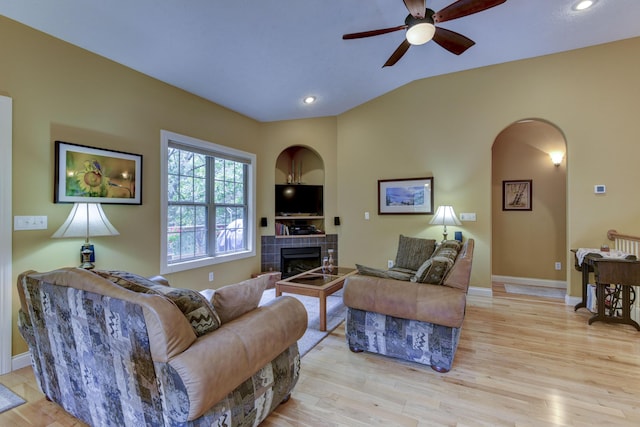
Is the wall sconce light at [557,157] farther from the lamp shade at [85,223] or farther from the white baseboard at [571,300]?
the lamp shade at [85,223]

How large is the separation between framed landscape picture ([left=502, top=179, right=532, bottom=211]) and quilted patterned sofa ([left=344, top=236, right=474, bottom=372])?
3191mm

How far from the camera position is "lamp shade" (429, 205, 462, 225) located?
4.06 metres

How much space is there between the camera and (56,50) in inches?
99.7

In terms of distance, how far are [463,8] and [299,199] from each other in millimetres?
3589

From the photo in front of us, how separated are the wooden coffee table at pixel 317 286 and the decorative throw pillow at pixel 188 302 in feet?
5.41

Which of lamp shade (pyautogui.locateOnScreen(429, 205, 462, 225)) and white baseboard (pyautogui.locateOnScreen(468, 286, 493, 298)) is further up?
lamp shade (pyautogui.locateOnScreen(429, 205, 462, 225))

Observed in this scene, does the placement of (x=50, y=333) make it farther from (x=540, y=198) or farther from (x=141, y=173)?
(x=540, y=198)

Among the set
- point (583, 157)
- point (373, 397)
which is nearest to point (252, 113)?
point (373, 397)

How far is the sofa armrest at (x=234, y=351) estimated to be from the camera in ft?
3.72

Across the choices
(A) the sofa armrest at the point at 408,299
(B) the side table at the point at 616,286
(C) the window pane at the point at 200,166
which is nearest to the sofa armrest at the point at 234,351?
(A) the sofa armrest at the point at 408,299

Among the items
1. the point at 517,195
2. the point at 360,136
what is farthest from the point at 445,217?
the point at 360,136

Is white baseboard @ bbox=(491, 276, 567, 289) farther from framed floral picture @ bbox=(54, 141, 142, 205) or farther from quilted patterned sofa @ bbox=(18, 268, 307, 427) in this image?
framed floral picture @ bbox=(54, 141, 142, 205)

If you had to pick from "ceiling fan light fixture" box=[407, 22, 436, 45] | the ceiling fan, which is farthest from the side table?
"ceiling fan light fixture" box=[407, 22, 436, 45]

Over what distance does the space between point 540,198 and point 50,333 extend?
6084mm
